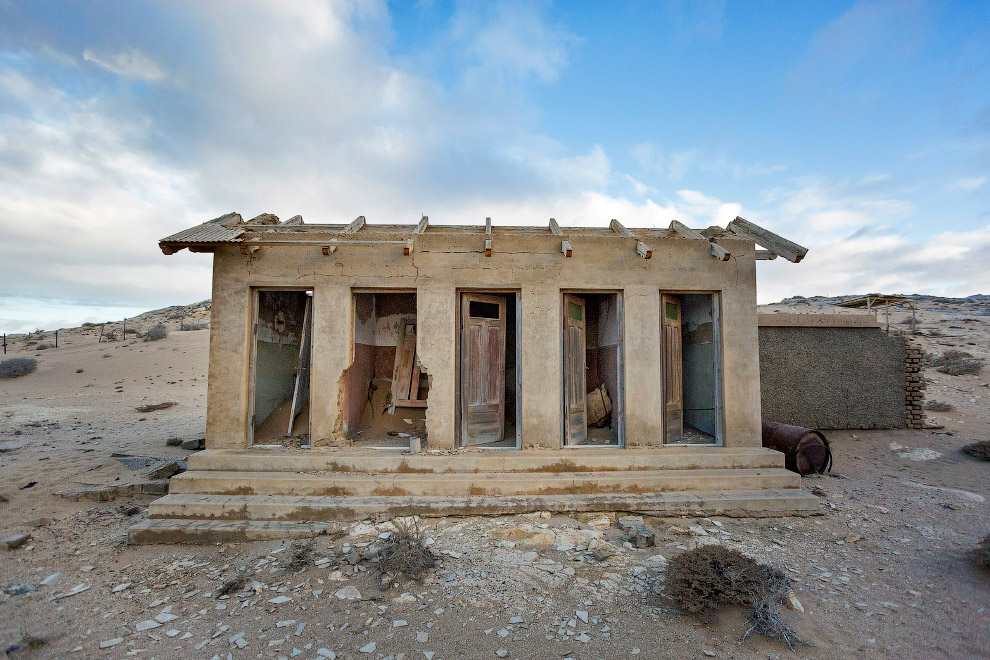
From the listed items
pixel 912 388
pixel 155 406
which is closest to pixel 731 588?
pixel 912 388

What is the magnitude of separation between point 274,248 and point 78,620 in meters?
4.81

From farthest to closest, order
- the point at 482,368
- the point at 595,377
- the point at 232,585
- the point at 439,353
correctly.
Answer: the point at 595,377
the point at 482,368
the point at 439,353
the point at 232,585

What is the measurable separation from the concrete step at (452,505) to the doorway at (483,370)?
1.36m

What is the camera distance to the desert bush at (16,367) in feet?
57.1

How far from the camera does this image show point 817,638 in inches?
139

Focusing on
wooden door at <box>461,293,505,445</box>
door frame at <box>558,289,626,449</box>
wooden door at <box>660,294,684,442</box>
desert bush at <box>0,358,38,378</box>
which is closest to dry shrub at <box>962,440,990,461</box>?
wooden door at <box>660,294,684,442</box>

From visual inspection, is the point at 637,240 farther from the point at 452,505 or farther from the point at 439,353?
the point at 452,505

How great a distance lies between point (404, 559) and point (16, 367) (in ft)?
72.9

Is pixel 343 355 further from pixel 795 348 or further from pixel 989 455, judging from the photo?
pixel 989 455

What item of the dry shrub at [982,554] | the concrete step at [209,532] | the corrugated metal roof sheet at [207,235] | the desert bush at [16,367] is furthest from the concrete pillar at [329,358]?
the desert bush at [16,367]

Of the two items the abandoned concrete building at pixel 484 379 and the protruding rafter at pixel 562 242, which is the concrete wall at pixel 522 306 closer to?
the abandoned concrete building at pixel 484 379

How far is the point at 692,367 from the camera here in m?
8.58

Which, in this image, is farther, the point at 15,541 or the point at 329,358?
the point at 329,358

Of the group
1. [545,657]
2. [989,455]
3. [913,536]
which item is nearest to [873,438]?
[989,455]
